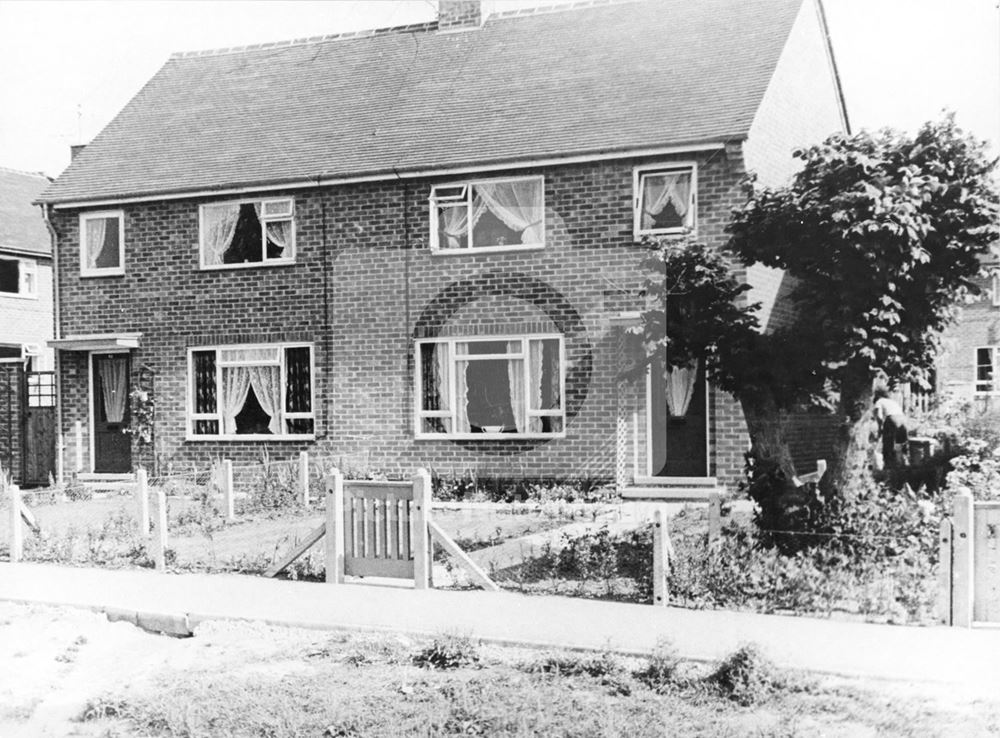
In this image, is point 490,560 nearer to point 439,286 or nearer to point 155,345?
point 439,286

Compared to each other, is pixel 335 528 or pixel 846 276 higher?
pixel 846 276

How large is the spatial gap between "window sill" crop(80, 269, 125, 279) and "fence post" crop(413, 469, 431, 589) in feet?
40.1

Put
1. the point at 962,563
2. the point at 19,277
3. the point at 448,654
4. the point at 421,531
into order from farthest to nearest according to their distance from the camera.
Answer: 1. the point at 19,277
2. the point at 421,531
3. the point at 962,563
4. the point at 448,654

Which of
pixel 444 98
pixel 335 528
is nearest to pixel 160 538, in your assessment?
pixel 335 528

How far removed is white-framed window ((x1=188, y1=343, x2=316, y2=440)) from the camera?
1864 cm

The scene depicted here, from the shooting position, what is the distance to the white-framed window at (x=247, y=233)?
18766 mm

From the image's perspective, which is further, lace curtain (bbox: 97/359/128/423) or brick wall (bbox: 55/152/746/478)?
lace curtain (bbox: 97/359/128/423)

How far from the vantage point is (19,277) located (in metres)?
27.8

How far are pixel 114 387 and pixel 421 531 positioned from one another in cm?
1247

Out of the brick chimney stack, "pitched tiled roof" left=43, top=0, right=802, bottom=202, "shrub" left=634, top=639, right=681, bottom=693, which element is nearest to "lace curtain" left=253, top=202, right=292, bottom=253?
"pitched tiled roof" left=43, top=0, right=802, bottom=202

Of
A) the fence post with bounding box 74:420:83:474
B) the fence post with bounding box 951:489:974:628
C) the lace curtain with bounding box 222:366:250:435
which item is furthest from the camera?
the fence post with bounding box 74:420:83:474

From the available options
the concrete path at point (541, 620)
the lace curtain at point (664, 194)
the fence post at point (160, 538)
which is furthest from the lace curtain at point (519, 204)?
the concrete path at point (541, 620)

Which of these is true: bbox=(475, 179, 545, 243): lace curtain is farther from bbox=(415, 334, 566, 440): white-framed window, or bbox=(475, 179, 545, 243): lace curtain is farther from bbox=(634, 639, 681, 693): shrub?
bbox=(634, 639, 681, 693): shrub

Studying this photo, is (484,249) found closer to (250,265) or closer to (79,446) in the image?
(250,265)
